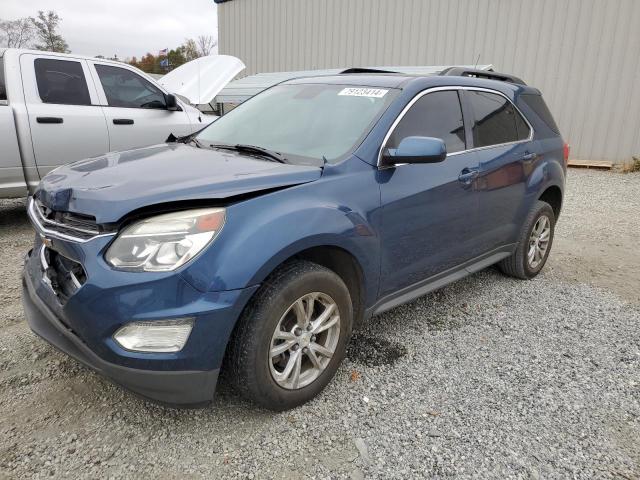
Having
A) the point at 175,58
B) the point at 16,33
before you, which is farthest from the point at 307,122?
the point at 175,58

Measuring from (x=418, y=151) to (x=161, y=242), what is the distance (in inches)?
55.8

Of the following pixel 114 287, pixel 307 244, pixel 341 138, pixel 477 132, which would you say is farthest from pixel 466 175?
pixel 114 287

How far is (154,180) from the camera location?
228 centimetres

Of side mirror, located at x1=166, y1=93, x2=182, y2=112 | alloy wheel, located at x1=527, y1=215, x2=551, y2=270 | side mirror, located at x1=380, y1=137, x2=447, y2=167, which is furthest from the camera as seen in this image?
side mirror, located at x1=166, y1=93, x2=182, y2=112

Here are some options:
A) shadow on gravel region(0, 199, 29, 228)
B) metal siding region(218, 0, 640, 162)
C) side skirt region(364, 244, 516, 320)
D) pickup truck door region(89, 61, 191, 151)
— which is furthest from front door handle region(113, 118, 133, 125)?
metal siding region(218, 0, 640, 162)

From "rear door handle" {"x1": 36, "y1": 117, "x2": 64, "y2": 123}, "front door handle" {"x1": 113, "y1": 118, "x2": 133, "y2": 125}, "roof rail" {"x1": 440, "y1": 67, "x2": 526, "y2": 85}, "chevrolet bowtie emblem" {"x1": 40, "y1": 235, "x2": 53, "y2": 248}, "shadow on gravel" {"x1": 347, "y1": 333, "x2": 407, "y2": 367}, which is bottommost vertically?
"shadow on gravel" {"x1": 347, "y1": 333, "x2": 407, "y2": 367}

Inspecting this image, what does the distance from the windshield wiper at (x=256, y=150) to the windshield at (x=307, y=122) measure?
48mm

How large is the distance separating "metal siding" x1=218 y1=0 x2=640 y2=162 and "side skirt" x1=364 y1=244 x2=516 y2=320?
7165 millimetres

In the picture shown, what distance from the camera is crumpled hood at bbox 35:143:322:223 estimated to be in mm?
2105

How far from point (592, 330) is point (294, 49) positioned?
48.2ft

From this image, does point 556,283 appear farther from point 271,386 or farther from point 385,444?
point 271,386

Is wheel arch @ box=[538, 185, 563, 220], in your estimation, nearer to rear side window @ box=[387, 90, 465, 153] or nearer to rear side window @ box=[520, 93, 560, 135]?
rear side window @ box=[520, 93, 560, 135]

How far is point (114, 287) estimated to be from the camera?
197cm

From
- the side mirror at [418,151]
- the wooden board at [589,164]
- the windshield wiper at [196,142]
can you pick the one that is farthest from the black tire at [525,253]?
the wooden board at [589,164]
